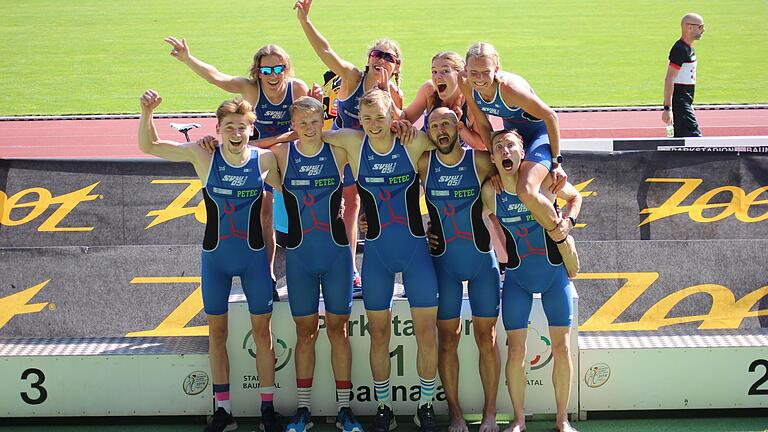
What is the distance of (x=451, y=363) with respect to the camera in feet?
18.0

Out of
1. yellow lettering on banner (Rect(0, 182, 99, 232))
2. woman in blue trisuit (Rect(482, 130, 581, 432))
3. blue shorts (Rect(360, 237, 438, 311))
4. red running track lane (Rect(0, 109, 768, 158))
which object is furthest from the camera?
red running track lane (Rect(0, 109, 768, 158))

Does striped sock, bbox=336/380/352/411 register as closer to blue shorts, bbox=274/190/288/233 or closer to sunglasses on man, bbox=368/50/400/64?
blue shorts, bbox=274/190/288/233

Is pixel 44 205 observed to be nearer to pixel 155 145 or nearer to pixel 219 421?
pixel 155 145

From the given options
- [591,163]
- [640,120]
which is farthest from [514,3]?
[591,163]

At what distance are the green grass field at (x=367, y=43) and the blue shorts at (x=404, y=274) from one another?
1335 cm

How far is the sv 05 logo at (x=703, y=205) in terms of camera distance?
707cm

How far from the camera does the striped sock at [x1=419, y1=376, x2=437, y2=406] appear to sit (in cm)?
548

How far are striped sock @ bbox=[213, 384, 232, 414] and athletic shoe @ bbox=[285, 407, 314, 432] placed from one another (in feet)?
1.21

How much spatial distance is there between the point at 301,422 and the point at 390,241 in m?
1.14

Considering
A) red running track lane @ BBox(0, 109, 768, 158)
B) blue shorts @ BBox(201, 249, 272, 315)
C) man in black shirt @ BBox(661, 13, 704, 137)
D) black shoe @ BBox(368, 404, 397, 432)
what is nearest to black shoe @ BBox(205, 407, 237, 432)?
blue shorts @ BBox(201, 249, 272, 315)

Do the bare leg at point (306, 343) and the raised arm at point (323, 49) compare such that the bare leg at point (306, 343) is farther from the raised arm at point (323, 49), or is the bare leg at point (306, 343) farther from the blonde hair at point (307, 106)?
the raised arm at point (323, 49)

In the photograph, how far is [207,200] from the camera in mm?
5504

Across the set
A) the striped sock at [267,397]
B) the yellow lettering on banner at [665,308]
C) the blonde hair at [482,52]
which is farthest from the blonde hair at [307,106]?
the yellow lettering on banner at [665,308]

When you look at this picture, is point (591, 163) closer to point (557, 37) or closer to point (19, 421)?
point (19, 421)
